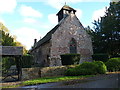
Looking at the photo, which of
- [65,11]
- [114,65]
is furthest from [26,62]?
[65,11]

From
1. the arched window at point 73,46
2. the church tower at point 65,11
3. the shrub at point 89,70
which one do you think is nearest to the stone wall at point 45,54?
the arched window at point 73,46

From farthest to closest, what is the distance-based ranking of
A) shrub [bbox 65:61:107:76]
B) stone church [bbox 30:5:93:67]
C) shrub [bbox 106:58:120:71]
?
1. stone church [bbox 30:5:93:67]
2. shrub [bbox 106:58:120:71]
3. shrub [bbox 65:61:107:76]

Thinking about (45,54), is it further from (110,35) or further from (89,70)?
(110,35)

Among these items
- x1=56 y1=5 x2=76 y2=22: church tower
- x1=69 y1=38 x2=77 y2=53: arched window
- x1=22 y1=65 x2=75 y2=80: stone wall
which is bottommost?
x1=22 y1=65 x2=75 y2=80: stone wall

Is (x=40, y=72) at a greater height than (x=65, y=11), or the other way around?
(x=65, y=11)

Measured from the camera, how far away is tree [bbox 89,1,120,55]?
2573 centimetres

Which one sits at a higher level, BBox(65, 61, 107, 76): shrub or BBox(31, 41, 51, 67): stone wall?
BBox(31, 41, 51, 67): stone wall

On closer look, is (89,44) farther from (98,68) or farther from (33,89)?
(33,89)

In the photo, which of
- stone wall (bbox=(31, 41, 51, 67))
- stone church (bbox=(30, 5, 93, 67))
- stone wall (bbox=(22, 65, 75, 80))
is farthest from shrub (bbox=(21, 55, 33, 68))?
stone wall (bbox=(31, 41, 51, 67))

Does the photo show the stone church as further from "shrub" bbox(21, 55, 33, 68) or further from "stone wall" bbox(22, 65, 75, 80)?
"stone wall" bbox(22, 65, 75, 80)

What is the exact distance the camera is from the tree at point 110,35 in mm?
25734

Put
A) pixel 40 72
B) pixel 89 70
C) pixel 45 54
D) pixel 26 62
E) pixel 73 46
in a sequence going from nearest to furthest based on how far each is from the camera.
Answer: pixel 89 70, pixel 40 72, pixel 26 62, pixel 73 46, pixel 45 54

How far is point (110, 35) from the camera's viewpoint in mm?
26516

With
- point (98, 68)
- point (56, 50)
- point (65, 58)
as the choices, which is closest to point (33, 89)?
point (98, 68)
